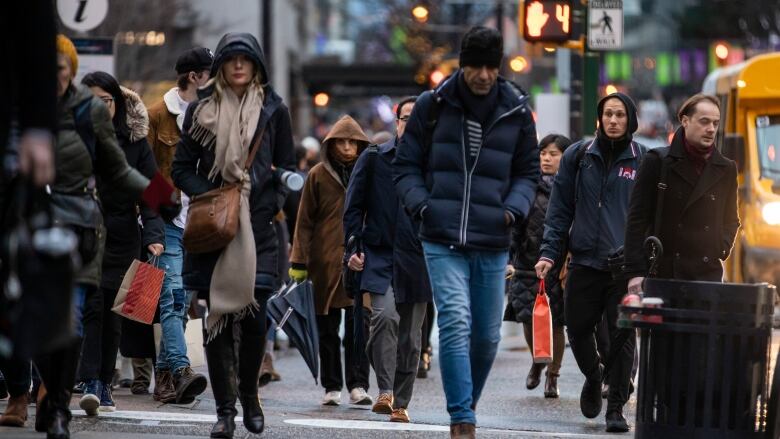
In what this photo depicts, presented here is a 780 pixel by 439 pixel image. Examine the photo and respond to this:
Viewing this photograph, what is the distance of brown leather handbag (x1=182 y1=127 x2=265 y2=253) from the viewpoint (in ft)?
25.7

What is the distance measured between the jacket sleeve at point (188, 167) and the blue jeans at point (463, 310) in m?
1.07

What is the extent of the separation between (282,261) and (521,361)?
2.34m

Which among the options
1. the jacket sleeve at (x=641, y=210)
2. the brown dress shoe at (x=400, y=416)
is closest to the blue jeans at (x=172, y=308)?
the brown dress shoe at (x=400, y=416)

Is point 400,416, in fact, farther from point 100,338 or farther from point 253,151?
point 253,151

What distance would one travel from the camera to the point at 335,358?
11219mm

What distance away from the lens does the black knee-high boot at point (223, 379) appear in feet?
26.2

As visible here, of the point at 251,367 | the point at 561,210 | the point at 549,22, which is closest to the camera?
the point at 251,367

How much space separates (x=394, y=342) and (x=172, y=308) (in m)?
1.32

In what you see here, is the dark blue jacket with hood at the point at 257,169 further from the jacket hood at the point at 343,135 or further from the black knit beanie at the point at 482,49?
the jacket hood at the point at 343,135

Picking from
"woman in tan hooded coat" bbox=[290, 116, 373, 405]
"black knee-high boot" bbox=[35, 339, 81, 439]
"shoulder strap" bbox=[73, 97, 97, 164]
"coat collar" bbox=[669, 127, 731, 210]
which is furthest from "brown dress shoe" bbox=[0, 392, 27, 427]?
"coat collar" bbox=[669, 127, 731, 210]

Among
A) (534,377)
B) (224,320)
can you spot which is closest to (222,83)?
(224,320)

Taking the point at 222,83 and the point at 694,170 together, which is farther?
the point at 694,170

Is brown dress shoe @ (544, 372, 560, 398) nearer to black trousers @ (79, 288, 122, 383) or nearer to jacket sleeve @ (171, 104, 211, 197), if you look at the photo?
black trousers @ (79, 288, 122, 383)


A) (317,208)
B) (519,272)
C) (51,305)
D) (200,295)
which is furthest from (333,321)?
(51,305)
